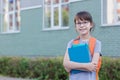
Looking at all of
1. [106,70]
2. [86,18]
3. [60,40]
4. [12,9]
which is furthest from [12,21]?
[86,18]

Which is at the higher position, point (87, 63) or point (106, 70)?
point (87, 63)

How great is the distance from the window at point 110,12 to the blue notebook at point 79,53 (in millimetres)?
9379

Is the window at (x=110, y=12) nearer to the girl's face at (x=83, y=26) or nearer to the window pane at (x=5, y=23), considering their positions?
the window pane at (x=5, y=23)

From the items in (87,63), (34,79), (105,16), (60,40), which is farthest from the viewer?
(60,40)

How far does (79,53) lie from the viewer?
14.4 feet

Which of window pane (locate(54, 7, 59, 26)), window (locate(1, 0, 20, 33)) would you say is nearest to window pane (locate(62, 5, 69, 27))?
window pane (locate(54, 7, 59, 26))

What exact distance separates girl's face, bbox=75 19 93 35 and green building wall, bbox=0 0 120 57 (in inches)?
359

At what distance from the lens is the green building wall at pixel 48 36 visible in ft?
45.6

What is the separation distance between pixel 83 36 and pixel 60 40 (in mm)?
12139

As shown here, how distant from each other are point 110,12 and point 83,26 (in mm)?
9728

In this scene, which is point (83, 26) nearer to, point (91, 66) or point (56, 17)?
point (91, 66)

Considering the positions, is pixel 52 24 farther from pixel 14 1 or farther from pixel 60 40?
pixel 14 1

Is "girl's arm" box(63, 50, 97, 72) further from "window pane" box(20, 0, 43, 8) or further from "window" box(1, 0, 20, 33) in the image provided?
"window" box(1, 0, 20, 33)

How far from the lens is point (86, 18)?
4.44m
